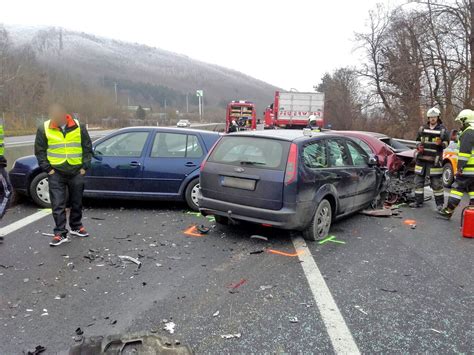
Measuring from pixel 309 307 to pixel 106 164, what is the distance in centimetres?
450

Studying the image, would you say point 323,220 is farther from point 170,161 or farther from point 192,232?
point 170,161

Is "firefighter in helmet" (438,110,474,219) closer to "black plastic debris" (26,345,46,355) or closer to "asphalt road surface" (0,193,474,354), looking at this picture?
"asphalt road surface" (0,193,474,354)

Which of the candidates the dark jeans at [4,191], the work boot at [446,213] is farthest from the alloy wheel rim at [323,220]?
the dark jeans at [4,191]

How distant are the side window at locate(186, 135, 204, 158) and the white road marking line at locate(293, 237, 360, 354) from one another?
2.84 m

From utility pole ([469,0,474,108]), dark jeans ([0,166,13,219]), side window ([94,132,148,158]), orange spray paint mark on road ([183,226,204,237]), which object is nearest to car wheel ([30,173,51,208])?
side window ([94,132,148,158])

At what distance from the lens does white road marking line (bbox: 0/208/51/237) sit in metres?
5.64

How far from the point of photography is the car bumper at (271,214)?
504 centimetres

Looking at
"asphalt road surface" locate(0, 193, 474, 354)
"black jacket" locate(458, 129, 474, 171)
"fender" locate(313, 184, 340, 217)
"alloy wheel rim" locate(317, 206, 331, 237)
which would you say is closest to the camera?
"asphalt road surface" locate(0, 193, 474, 354)

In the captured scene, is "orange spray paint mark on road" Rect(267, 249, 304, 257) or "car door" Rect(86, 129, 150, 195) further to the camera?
"car door" Rect(86, 129, 150, 195)

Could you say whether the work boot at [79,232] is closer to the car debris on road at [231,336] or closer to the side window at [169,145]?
the side window at [169,145]

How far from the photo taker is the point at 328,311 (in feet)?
11.6

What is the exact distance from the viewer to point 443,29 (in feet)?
74.1

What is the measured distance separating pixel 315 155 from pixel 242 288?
234cm

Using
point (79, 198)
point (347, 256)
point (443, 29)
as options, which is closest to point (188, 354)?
point (347, 256)
